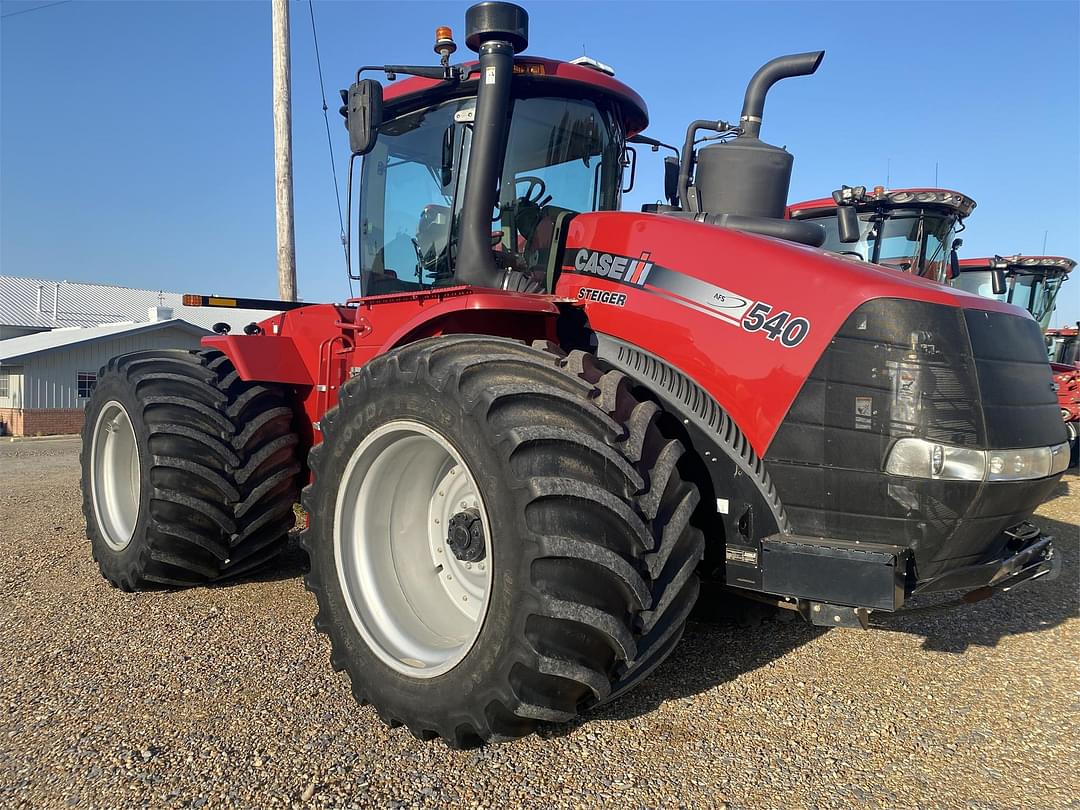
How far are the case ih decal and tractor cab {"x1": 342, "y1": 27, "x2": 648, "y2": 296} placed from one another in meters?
0.26

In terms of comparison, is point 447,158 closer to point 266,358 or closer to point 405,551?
point 266,358

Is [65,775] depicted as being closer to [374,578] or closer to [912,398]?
[374,578]

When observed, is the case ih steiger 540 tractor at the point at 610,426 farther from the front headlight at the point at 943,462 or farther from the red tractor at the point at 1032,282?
the red tractor at the point at 1032,282

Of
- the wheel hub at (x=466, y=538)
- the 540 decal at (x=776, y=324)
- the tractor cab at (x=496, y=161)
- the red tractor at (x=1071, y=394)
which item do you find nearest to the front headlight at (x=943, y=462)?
the 540 decal at (x=776, y=324)

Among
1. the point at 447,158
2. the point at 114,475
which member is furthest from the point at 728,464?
the point at 114,475

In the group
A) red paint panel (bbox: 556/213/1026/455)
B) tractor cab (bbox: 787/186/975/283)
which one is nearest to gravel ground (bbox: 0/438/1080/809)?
red paint panel (bbox: 556/213/1026/455)

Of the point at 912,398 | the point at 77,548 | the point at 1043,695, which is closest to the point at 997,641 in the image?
the point at 1043,695

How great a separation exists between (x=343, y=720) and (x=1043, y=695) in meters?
2.95

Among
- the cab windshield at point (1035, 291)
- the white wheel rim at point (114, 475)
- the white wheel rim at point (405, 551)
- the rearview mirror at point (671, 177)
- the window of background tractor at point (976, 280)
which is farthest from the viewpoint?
the cab windshield at point (1035, 291)

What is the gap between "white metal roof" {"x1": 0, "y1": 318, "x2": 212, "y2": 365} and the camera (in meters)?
24.0

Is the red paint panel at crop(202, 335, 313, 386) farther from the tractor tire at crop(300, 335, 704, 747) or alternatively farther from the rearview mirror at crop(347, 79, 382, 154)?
the tractor tire at crop(300, 335, 704, 747)

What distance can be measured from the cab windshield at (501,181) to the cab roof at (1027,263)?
1172 centimetres

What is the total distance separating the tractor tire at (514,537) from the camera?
2.37 meters

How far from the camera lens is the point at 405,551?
3.31 metres
